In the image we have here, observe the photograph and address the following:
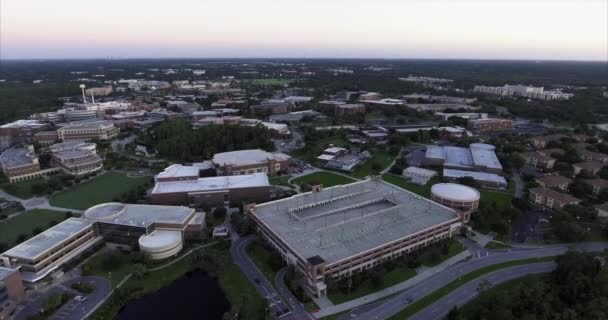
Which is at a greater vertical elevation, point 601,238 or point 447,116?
point 447,116

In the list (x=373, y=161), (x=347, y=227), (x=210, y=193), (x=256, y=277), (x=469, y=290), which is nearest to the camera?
(x=469, y=290)

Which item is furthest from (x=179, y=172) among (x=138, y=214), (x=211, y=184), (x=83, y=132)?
(x=83, y=132)

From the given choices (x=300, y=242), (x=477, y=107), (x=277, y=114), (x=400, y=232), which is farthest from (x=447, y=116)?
(x=300, y=242)

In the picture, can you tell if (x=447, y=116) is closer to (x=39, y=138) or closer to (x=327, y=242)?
(x=327, y=242)

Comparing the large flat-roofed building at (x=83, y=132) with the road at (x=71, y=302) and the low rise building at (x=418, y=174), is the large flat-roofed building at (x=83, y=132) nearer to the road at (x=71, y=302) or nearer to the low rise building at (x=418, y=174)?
the road at (x=71, y=302)

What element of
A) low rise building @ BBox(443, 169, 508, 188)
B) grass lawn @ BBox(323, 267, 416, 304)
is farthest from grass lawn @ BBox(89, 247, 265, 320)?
low rise building @ BBox(443, 169, 508, 188)

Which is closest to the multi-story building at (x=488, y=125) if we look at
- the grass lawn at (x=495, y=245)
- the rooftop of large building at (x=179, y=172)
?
the grass lawn at (x=495, y=245)

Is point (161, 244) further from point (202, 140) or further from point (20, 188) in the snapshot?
point (202, 140)
